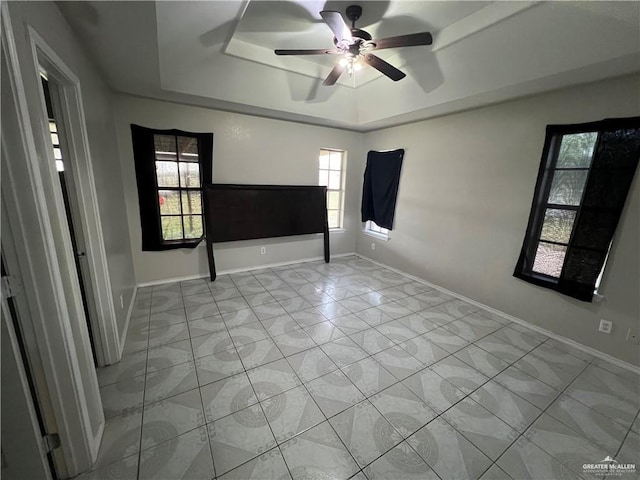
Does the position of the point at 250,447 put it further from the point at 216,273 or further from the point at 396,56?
the point at 396,56

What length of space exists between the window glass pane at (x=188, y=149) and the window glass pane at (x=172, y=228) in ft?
2.57

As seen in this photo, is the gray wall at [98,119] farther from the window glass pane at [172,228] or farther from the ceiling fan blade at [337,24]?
the ceiling fan blade at [337,24]

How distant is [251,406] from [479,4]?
132 inches

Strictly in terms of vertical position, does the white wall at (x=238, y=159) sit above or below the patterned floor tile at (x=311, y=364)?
above

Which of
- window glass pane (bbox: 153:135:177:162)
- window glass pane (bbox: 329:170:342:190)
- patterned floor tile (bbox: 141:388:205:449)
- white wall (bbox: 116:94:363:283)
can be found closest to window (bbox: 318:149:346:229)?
window glass pane (bbox: 329:170:342:190)

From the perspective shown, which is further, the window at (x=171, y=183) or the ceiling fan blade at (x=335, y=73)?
the window at (x=171, y=183)

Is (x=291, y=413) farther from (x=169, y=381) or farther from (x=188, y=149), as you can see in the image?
(x=188, y=149)

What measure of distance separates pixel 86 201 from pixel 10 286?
3.19 ft

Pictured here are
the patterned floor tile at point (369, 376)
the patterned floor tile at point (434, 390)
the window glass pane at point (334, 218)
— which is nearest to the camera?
the patterned floor tile at point (434, 390)

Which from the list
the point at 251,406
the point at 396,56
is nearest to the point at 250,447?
the point at 251,406

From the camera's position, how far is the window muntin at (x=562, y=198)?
2.25m

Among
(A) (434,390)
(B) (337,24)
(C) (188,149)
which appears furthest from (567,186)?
(C) (188,149)

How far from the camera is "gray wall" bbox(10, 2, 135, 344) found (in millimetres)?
1070

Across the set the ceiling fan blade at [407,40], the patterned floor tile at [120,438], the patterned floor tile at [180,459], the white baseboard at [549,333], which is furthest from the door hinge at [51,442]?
the white baseboard at [549,333]
